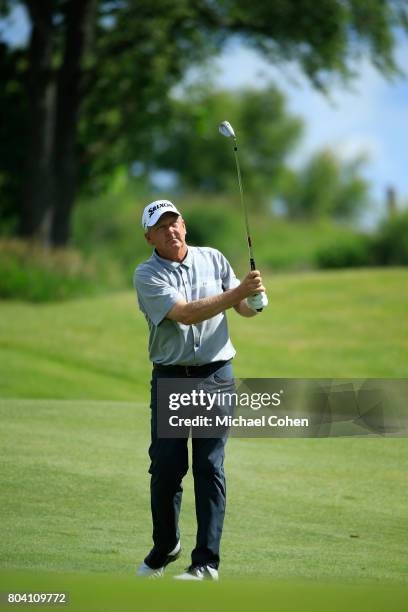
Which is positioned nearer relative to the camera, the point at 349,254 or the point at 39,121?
the point at 39,121

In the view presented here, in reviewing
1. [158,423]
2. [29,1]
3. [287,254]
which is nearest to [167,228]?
[158,423]

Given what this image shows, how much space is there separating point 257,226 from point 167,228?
43886 millimetres

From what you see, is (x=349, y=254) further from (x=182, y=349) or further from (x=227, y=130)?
(x=182, y=349)

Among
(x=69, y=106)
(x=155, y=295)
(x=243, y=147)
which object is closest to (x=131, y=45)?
(x=69, y=106)

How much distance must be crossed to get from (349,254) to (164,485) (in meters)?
24.1

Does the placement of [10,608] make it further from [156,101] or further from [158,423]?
[156,101]

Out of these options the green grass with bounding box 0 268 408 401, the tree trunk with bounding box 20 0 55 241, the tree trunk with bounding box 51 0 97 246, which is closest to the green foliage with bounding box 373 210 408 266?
the green grass with bounding box 0 268 408 401

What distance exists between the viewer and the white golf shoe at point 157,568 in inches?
202

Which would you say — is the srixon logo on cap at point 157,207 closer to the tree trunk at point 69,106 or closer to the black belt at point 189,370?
the black belt at point 189,370

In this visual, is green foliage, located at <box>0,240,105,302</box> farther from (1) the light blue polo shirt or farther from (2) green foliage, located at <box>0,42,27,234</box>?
(1) the light blue polo shirt

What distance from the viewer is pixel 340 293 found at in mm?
20750

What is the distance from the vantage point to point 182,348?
4.98m

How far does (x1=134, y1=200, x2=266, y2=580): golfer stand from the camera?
4.92 metres

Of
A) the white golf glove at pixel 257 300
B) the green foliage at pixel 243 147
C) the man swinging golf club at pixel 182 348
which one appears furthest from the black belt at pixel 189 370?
the green foliage at pixel 243 147
